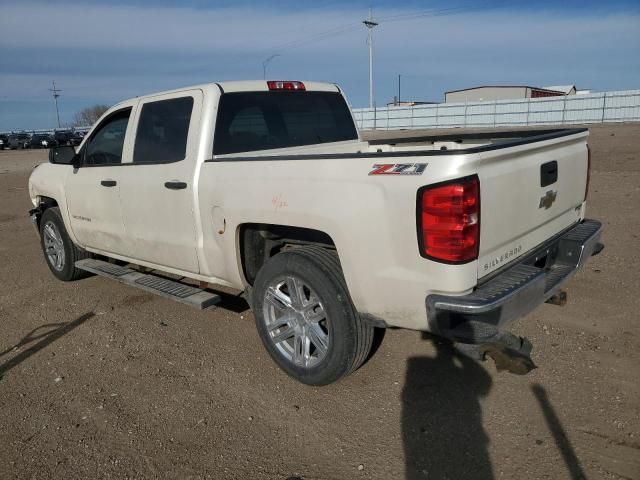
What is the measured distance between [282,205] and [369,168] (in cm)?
68

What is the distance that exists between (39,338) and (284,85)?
3018 millimetres

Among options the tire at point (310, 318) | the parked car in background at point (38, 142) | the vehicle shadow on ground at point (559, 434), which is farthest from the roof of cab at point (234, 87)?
the parked car in background at point (38, 142)

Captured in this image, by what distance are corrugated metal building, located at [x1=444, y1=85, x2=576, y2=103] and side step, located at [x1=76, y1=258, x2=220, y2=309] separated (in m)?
59.7

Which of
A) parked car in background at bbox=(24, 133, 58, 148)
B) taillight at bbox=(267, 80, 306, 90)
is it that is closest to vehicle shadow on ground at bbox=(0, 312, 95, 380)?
taillight at bbox=(267, 80, 306, 90)

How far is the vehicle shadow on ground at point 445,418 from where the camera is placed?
8.57 feet

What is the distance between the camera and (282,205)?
321cm

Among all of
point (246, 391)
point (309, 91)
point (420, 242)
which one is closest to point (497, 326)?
point (420, 242)

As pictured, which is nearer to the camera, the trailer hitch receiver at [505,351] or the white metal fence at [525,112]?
the trailer hitch receiver at [505,351]

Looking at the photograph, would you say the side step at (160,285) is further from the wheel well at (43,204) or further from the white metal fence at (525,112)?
the white metal fence at (525,112)

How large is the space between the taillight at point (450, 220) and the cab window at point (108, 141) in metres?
3.18

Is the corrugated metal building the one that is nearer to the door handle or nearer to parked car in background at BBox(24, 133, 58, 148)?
parked car in background at BBox(24, 133, 58, 148)

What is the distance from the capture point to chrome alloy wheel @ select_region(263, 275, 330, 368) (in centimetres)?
333

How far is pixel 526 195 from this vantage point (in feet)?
9.80

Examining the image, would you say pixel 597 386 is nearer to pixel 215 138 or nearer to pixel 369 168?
pixel 369 168
